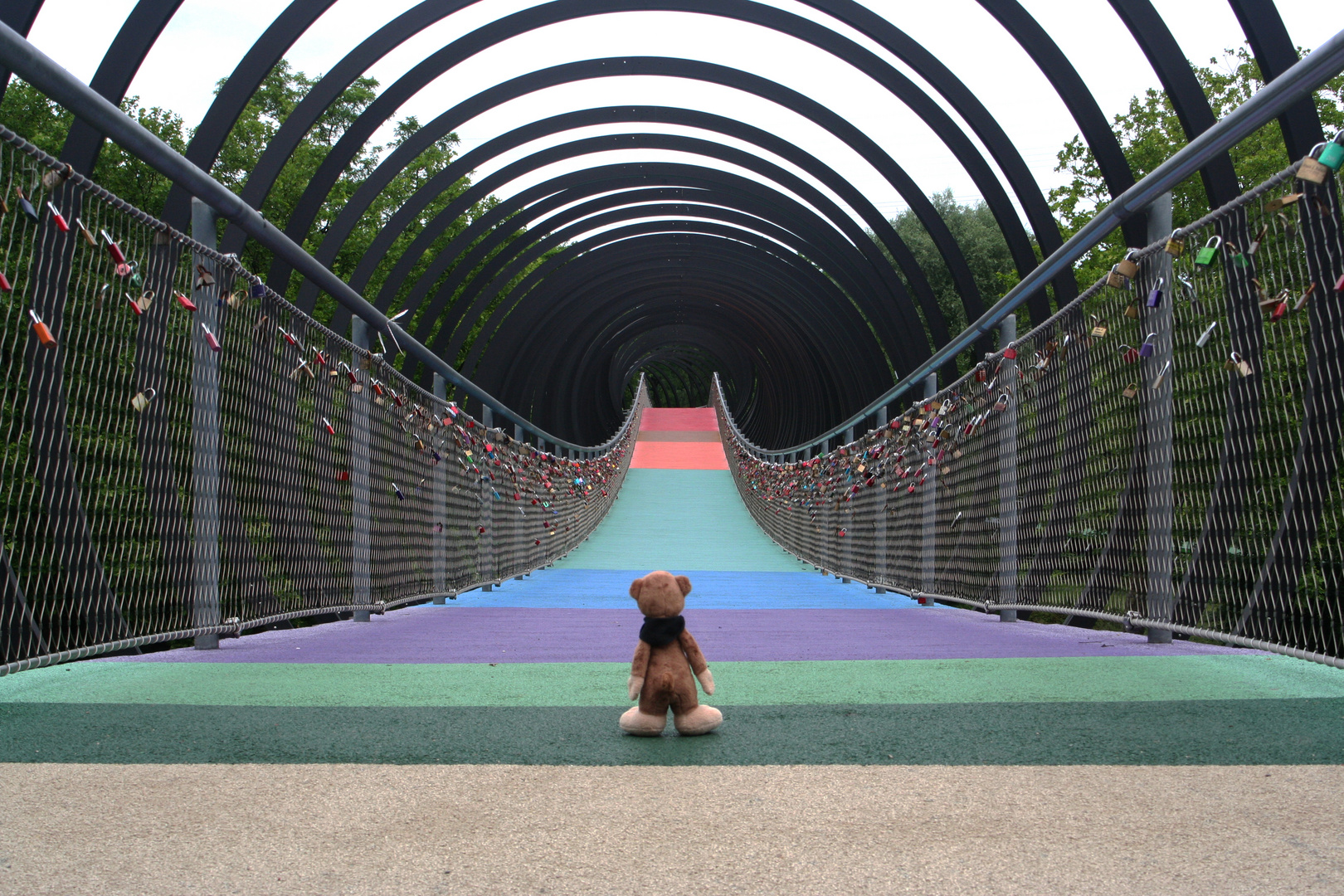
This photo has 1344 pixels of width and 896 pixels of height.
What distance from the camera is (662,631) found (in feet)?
9.00

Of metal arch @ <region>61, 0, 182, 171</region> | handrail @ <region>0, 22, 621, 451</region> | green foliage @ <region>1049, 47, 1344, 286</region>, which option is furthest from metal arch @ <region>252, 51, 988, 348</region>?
Result: green foliage @ <region>1049, 47, 1344, 286</region>

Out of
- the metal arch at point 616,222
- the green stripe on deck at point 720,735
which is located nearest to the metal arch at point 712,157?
the metal arch at point 616,222

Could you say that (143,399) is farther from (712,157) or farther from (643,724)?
(712,157)

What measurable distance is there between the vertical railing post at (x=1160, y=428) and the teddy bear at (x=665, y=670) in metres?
1.84

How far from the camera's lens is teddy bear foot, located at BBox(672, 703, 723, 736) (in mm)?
2629

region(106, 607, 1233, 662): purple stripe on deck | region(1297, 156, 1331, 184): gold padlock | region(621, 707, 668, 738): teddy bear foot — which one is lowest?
Result: region(106, 607, 1233, 662): purple stripe on deck

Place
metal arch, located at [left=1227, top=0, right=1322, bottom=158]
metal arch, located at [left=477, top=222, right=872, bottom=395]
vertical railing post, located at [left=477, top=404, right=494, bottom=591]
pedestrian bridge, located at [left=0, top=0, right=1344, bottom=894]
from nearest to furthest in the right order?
pedestrian bridge, located at [left=0, top=0, right=1344, bottom=894] < metal arch, located at [left=1227, top=0, right=1322, bottom=158] < vertical railing post, located at [left=477, top=404, right=494, bottom=591] < metal arch, located at [left=477, top=222, right=872, bottom=395]

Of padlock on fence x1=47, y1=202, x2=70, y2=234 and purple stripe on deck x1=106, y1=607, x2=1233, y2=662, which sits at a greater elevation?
padlock on fence x1=47, y1=202, x2=70, y2=234

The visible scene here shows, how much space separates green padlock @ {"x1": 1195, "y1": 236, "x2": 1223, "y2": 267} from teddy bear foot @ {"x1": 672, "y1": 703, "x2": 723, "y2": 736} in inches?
72.7

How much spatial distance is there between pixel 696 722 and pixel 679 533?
17.7m

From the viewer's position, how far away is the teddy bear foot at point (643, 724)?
2604 millimetres

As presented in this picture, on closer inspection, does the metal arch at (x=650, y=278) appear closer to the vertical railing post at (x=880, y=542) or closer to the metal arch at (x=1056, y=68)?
the vertical railing post at (x=880, y=542)

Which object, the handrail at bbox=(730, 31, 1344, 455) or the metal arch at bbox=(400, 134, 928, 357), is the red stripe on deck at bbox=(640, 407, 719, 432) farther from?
the handrail at bbox=(730, 31, 1344, 455)

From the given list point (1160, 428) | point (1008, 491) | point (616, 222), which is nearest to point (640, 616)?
point (1008, 491)
